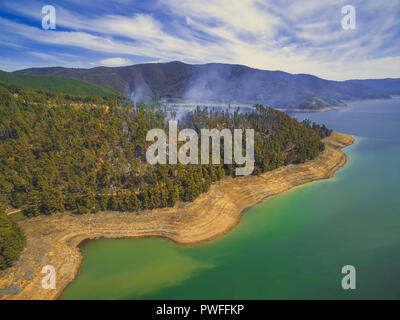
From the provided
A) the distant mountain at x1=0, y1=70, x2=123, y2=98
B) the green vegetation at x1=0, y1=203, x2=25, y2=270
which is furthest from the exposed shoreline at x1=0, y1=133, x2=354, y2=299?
the distant mountain at x1=0, y1=70, x2=123, y2=98

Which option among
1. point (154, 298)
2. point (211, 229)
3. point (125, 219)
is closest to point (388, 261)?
point (211, 229)

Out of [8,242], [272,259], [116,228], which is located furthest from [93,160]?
[272,259]

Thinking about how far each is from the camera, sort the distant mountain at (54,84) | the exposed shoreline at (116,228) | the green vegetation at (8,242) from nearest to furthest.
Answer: the exposed shoreline at (116,228) < the green vegetation at (8,242) < the distant mountain at (54,84)

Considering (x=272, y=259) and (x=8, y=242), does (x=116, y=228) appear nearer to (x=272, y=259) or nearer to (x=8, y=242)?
(x=8, y=242)

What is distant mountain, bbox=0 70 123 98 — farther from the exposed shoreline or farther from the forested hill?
the exposed shoreline

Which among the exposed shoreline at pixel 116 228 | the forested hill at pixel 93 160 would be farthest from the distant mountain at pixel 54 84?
the exposed shoreline at pixel 116 228

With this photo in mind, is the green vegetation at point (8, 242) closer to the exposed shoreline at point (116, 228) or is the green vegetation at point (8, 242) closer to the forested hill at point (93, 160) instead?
the exposed shoreline at point (116, 228)
